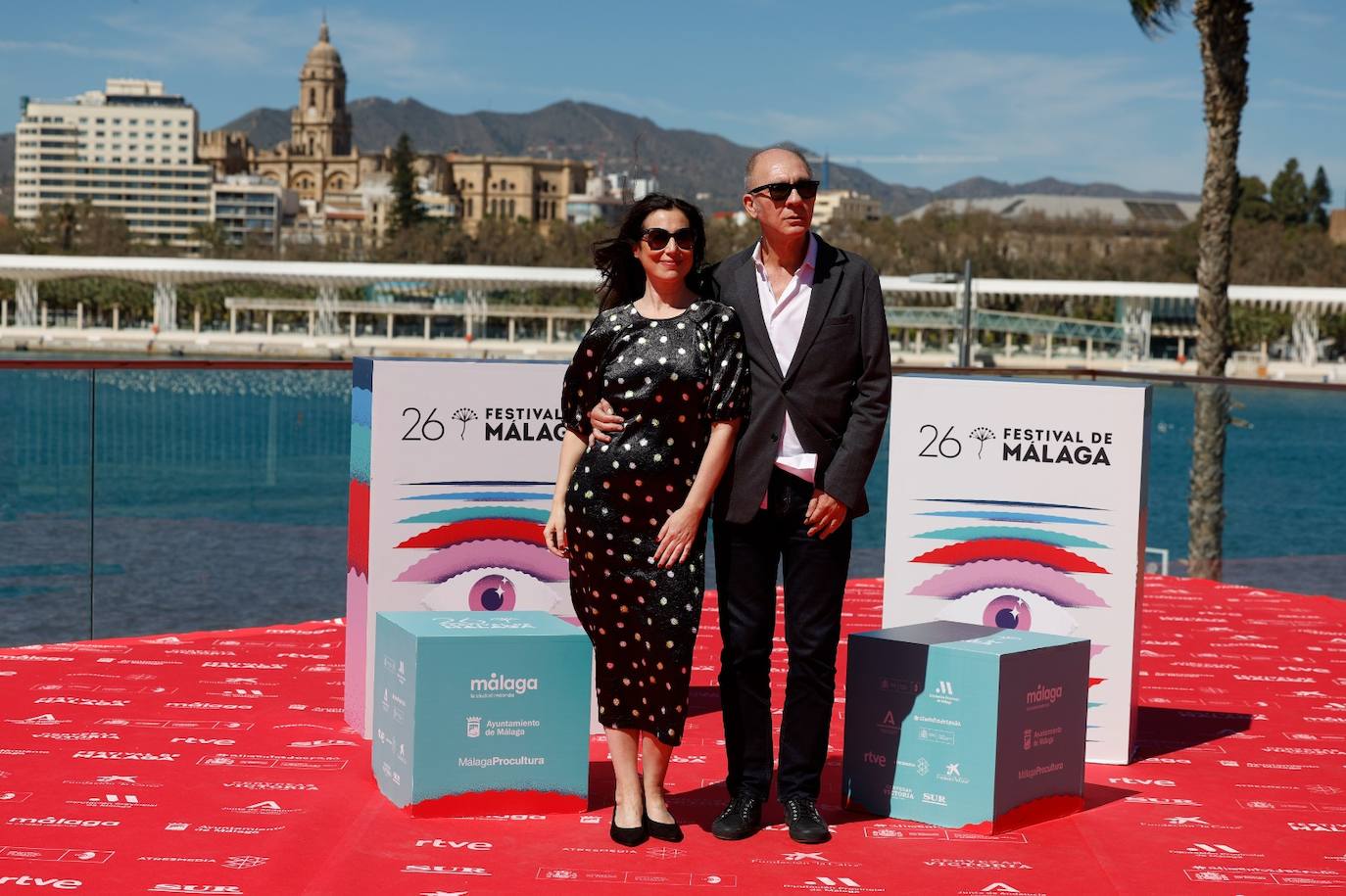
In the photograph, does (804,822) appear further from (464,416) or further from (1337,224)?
(1337,224)

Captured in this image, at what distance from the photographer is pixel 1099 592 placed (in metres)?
4.54

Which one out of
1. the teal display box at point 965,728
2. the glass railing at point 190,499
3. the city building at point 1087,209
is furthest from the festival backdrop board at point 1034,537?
the city building at point 1087,209

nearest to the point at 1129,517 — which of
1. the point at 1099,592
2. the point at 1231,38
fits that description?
the point at 1099,592

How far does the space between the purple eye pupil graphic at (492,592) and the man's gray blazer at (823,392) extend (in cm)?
122

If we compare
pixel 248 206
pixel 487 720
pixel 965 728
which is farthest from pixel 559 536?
pixel 248 206

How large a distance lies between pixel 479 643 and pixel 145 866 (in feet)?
2.84

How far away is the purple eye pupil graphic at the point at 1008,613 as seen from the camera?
4.55 m

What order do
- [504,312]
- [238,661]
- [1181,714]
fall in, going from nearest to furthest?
1. [1181,714]
2. [238,661]
3. [504,312]

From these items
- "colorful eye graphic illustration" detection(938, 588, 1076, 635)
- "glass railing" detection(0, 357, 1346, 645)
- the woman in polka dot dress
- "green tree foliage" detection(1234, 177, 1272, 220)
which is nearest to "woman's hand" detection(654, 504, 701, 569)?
the woman in polka dot dress

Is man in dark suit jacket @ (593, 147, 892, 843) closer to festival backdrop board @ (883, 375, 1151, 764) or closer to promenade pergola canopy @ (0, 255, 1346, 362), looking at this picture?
festival backdrop board @ (883, 375, 1151, 764)

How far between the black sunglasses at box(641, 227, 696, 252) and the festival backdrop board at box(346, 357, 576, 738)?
120 centimetres

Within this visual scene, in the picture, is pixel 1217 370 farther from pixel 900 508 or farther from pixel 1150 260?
pixel 1150 260

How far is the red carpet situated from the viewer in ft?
10.8

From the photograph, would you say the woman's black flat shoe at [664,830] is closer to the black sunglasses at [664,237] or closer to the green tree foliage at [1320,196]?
the black sunglasses at [664,237]
